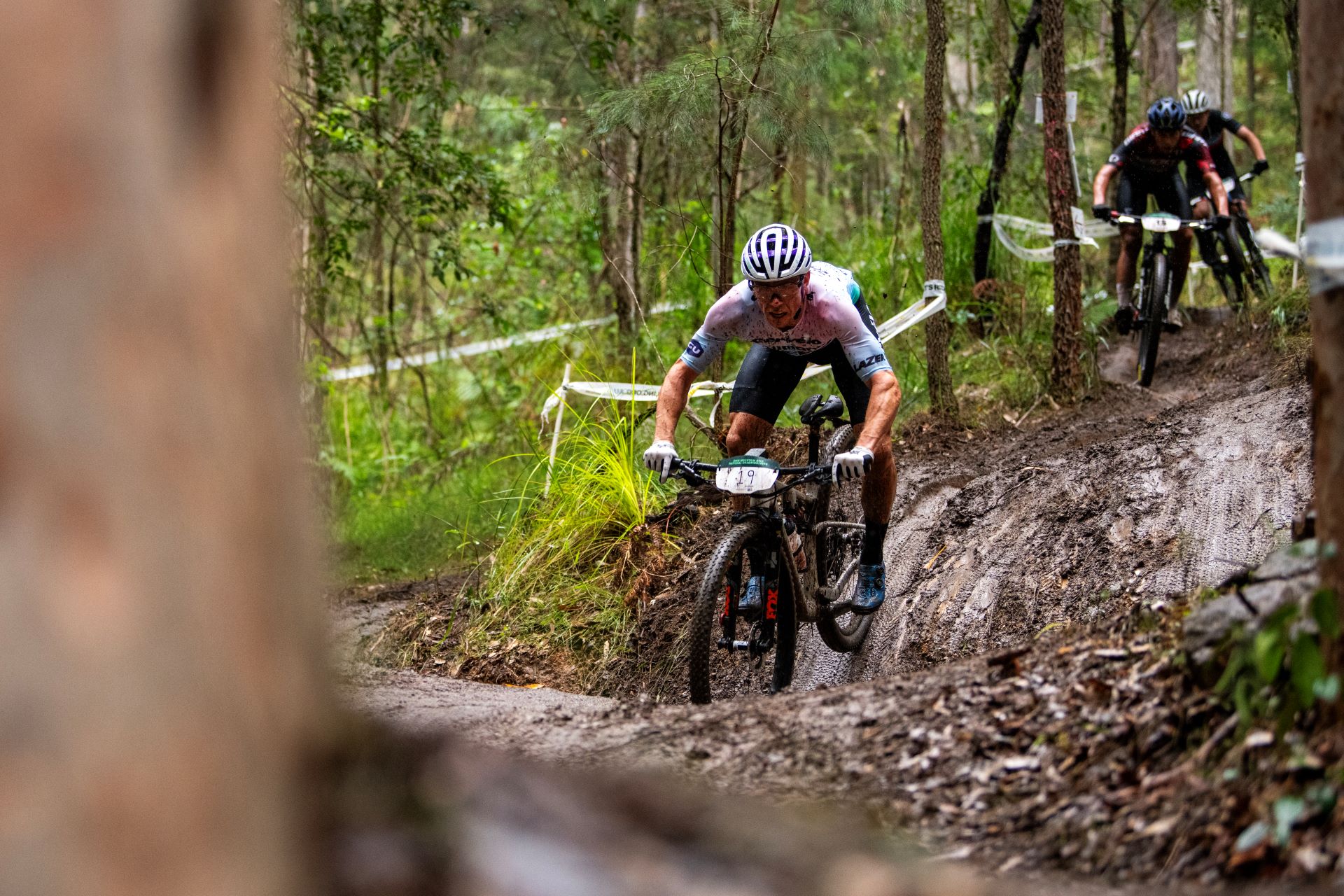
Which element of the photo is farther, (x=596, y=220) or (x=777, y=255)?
(x=596, y=220)

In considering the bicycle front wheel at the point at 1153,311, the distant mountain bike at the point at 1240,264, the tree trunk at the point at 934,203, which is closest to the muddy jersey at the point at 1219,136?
the distant mountain bike at the point at 1240,264

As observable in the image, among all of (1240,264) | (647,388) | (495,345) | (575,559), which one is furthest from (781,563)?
(495,345)

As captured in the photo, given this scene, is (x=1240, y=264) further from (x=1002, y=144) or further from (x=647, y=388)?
(x=647, y=388)

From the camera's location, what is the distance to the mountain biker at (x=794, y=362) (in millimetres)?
5488

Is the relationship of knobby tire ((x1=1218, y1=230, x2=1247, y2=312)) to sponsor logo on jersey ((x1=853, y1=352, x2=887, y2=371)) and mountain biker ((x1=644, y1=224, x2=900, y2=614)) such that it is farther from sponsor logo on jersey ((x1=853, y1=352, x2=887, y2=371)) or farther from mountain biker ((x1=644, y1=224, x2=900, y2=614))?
sponsor logo on jersey ((x1=853, y1=352, x2=887, y2=371))

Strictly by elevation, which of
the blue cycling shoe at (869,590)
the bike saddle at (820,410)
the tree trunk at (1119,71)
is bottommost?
the blue cycling shoe at (869,590)

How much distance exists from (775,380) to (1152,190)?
20.3 feet

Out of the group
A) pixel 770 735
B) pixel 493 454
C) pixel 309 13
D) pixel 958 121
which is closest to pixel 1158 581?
pixel 770 735

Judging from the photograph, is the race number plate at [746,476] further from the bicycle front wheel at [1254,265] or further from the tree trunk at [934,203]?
the bicycle front wheel at [1254,265]

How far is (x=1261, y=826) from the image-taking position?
257cm

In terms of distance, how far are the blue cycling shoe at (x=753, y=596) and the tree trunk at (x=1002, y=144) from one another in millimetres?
6853

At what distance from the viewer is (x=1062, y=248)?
1000 centimetres

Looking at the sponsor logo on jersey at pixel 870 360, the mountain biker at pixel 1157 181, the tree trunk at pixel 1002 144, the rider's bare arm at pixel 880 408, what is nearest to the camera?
the rider's bare arm at pixel 880 408

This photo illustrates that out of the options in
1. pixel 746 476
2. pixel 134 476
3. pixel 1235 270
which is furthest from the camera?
pixel 1235 270
